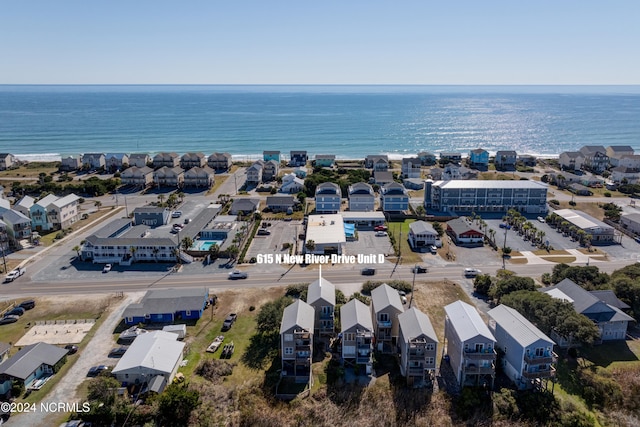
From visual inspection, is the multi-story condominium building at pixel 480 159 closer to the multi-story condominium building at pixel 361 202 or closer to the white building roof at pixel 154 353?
the multi-story condominium building at pixel 361 202

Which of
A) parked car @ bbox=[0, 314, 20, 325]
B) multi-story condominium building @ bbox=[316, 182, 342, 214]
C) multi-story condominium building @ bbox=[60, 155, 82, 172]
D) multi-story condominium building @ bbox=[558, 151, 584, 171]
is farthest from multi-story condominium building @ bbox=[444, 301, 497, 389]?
multi-story condominium building @ bbox=[60, 155, 82, 172]

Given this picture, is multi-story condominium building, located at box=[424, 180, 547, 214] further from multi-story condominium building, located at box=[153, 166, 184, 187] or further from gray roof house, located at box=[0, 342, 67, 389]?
gray roof house, located at box=[0, 342, 67, 389]

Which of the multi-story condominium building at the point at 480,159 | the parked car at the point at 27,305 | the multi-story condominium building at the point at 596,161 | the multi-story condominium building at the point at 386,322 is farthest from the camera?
the multi-story condominium building at the point at 480,159

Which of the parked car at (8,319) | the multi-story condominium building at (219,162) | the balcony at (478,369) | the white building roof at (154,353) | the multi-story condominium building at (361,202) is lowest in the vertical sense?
the parked car at (8,319)

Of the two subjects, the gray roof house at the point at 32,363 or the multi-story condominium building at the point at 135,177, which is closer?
the gray roof house at the point at 32,363

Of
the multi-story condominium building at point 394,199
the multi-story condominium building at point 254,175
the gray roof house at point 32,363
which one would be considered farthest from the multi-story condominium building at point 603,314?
the multi-story condominium building at point 254,175

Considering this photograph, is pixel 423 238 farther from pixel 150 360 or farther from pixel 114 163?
pixel 114 163

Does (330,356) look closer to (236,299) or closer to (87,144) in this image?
(236,299)

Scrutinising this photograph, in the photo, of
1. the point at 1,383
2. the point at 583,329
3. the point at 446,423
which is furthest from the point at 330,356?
the point at 1,383
